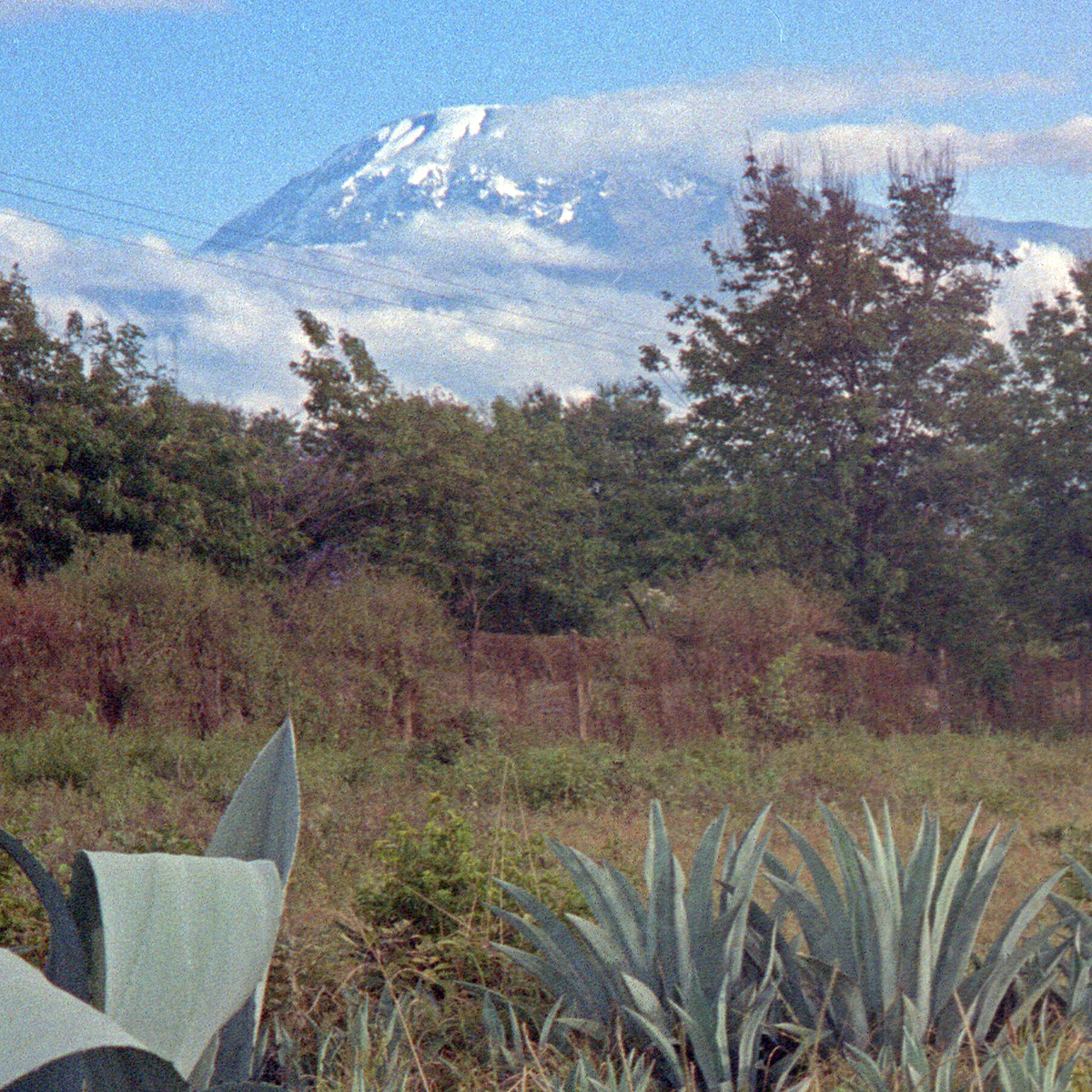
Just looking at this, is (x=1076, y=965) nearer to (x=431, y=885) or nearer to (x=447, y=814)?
(x=431, y=885)

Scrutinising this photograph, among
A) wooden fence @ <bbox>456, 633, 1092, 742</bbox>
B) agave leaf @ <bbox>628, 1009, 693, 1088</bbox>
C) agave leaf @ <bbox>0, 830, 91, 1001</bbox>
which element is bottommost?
wooden fence @ <bbox>456, 633, 1092, 742</bbox>

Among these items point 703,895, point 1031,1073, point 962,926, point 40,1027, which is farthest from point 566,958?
point 40,1027

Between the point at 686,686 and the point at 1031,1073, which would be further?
the point at 686,686

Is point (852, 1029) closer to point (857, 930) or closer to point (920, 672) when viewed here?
point (857, 930)

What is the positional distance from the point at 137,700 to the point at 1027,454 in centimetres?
1601

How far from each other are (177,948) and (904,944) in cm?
234

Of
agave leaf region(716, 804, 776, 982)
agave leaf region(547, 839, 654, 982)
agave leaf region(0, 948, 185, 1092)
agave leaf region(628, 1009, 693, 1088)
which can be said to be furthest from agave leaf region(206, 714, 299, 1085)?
agave leaf region(716, 804, 776, 982)

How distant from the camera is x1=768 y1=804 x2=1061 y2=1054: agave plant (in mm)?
3441

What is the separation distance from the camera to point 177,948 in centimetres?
194

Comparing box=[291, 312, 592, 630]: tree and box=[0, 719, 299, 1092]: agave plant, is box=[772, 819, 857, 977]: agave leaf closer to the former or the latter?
box=[0, 719, 299, 1092]: agave plant

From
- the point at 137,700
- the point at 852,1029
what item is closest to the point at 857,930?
the point at 852,1029

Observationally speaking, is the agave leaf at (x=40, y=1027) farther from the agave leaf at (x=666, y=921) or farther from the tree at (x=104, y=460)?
the tree at (x=104, y=460)

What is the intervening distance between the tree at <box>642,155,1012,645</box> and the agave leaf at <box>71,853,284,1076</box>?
19.1 meters

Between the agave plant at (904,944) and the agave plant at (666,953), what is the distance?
0.57 feet
